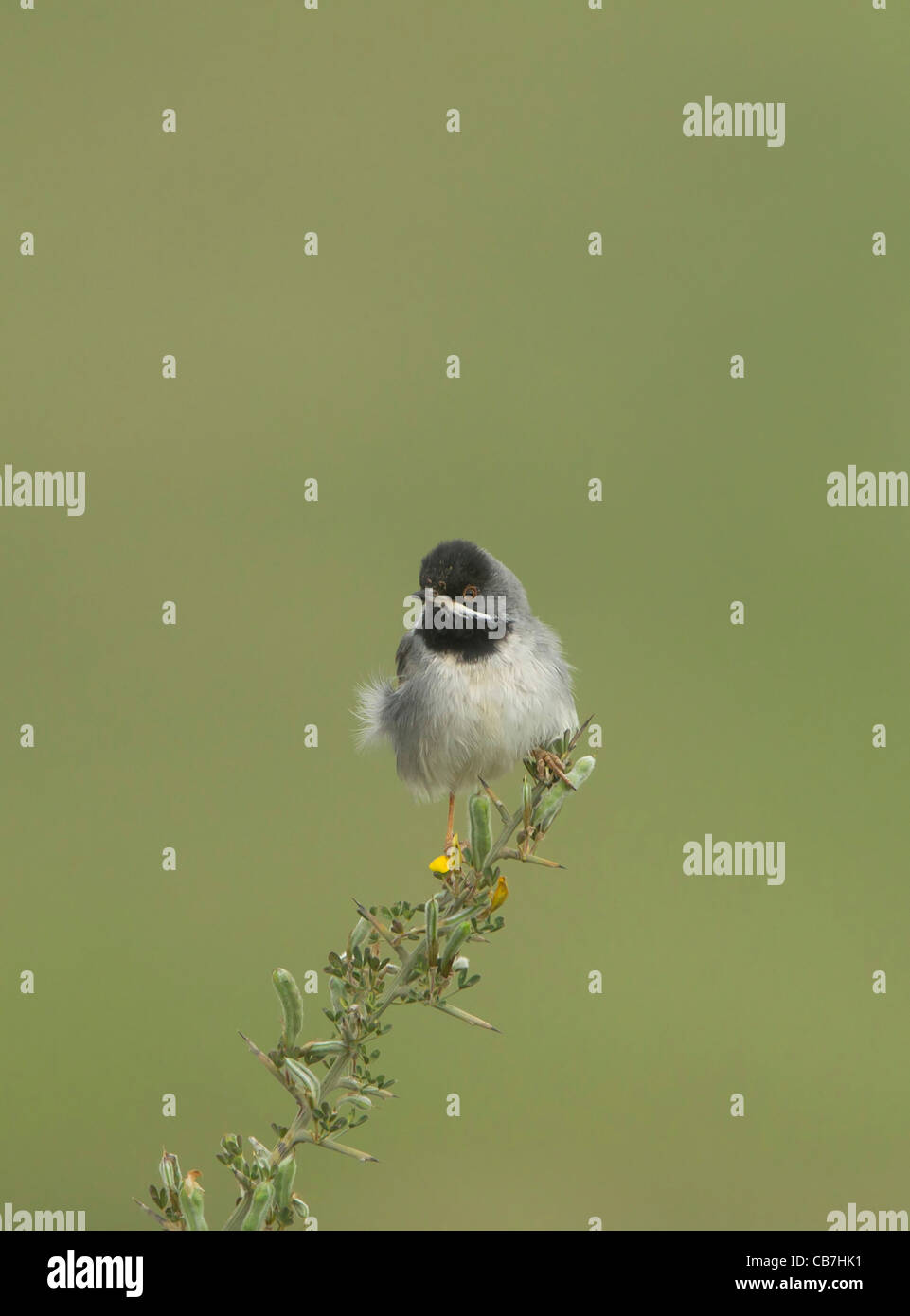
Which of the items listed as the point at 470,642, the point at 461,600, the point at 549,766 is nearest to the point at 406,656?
the point at 470,642

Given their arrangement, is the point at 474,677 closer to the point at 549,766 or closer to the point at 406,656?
the point at 406,656

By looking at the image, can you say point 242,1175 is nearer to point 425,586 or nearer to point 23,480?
point 425,586

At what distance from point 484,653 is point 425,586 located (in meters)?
0.32

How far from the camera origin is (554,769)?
1.91 metres

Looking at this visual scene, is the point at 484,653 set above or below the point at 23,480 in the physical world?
below

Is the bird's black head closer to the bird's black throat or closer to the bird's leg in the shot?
the bird's black throat

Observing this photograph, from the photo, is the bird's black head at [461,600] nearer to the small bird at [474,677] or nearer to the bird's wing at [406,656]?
the small bird at [474,677]

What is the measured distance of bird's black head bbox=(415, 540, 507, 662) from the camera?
125 inches

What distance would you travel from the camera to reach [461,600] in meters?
3.27

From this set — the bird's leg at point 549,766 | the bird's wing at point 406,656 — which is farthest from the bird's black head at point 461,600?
the bird's leg at point 549,766

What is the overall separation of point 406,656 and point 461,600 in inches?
21.8

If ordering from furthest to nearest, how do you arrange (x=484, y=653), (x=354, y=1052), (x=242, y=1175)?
(x=484, y=653) → (x=354, y=1052) → (x=242, y=1175)
